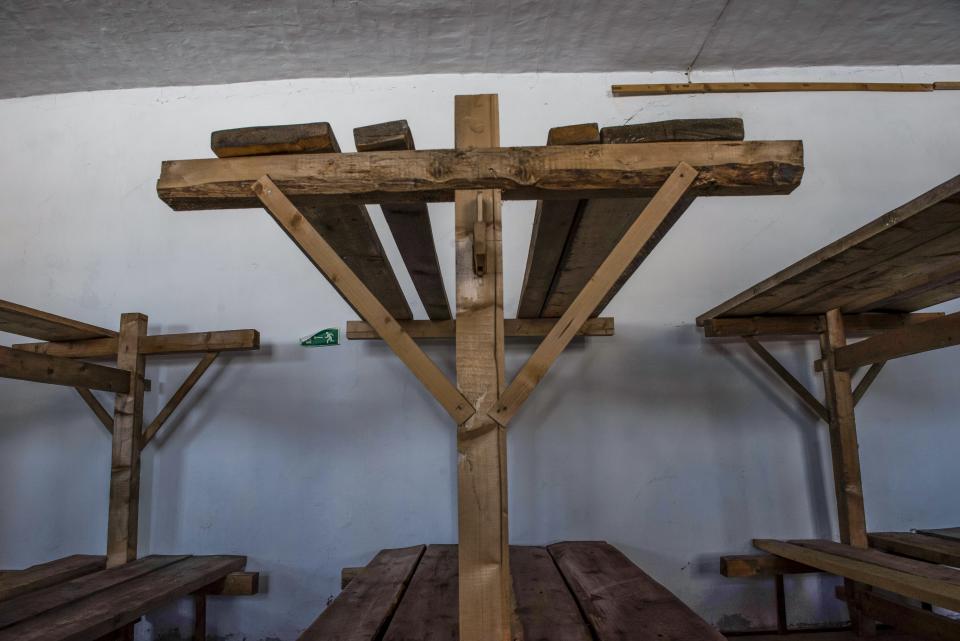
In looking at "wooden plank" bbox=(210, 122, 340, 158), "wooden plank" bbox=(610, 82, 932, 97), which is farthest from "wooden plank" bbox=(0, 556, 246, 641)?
"wooden plank" bbox=(610, 82, 932, 97)

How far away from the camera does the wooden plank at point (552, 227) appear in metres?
1.71

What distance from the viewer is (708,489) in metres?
3.68

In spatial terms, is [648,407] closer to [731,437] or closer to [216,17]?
[731,437]

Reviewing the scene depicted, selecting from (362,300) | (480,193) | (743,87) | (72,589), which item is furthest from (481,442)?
(743,87)

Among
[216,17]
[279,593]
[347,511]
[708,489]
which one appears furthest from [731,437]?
[216,17]

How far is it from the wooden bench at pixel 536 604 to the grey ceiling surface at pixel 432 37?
3200mm

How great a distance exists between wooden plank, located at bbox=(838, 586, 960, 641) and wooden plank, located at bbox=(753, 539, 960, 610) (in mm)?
444

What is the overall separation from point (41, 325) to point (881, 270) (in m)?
4.00

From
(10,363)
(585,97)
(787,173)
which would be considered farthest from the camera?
(585,97)

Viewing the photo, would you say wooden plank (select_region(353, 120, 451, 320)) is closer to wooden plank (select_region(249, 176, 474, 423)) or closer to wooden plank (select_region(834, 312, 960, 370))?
wooden plank (select_region(249, 176, 474, 423))

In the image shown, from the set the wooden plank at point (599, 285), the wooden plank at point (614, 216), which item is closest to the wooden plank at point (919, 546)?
the wooden plank at point (614, 216)

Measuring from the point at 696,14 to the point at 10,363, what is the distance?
412 cm

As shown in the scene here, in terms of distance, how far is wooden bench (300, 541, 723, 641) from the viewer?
181cm

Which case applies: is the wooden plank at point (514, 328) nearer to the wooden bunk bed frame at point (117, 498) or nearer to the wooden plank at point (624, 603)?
the wooden bunk bed frame at point (117, 498)
